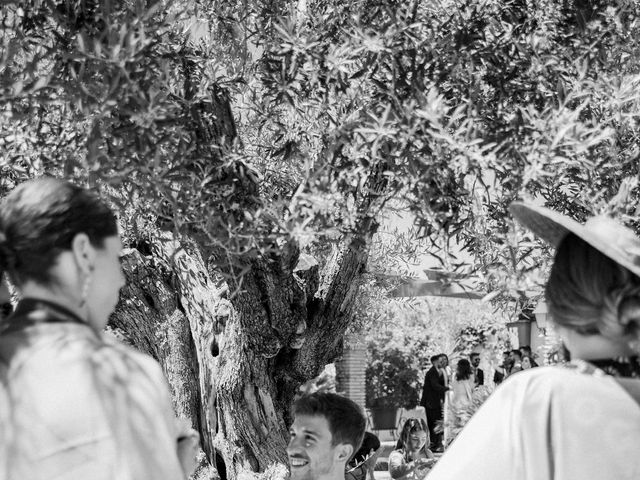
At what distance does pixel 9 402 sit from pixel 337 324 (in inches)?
135

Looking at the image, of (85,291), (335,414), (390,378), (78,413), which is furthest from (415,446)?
(390,378)

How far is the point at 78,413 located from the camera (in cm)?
154

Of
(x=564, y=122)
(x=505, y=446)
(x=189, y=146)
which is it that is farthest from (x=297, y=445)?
(x=505, y=446)

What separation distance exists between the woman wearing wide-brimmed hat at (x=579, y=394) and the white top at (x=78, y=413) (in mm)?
576

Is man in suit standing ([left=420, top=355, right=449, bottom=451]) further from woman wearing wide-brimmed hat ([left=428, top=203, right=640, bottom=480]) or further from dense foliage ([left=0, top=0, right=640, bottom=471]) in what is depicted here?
woman wearing wide-brimmed hat ([left=428, top=203, right=640, bottom=480])

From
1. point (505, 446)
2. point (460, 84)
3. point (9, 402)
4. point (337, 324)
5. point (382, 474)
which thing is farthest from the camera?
point (382, 474)

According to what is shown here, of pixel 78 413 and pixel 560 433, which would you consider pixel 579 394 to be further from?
pixel 78 413

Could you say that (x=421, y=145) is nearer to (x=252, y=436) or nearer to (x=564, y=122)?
(x=564, y=122)

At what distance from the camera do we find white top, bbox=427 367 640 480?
167 cm

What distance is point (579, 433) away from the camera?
65.9 inches

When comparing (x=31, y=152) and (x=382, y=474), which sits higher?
(x=31, y=152)

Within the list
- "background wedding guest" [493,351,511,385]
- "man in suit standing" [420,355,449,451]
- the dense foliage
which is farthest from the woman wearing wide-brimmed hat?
"man in suit standing" [420,355,449,451]

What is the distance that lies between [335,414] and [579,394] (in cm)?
246

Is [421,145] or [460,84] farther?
[460,84]
